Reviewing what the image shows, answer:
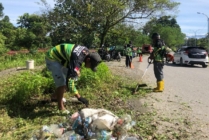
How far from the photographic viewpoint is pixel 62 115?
5043 mm

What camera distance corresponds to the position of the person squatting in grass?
15.0 ft

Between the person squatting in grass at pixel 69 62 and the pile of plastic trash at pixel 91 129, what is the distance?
2.49 feet

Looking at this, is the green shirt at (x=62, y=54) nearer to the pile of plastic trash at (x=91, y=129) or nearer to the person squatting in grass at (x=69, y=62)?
the person squatting in grass at (x=69, y=62)

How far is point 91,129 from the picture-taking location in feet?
12.5

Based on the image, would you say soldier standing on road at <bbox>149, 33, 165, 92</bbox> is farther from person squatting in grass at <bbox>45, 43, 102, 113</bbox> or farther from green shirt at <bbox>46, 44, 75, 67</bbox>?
green shirt at <bbox>46, 44, 75, 67</bbox>

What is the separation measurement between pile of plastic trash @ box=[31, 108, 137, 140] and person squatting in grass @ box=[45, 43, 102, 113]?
2.49 feet

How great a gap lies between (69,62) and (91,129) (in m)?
1.50

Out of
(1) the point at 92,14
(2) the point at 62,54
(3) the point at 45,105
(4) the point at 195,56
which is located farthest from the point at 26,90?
(1) the point at 92,14

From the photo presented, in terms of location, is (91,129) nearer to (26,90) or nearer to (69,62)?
(69,62)

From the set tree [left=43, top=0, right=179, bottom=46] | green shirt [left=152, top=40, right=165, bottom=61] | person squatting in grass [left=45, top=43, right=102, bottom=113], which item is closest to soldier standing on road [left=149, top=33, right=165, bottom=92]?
green shirt [left=152, top=40, right=165, bottom=61]

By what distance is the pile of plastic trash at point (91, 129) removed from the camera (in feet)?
12.2

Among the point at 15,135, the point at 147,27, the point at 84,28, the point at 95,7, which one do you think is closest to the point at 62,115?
the point at 15,135

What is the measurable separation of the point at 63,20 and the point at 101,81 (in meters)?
16.8

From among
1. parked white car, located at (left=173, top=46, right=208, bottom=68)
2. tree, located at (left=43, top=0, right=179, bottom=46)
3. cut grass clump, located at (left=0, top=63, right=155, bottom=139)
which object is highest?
tree, located at (left=43, top=0, right=179, bottom=46)
